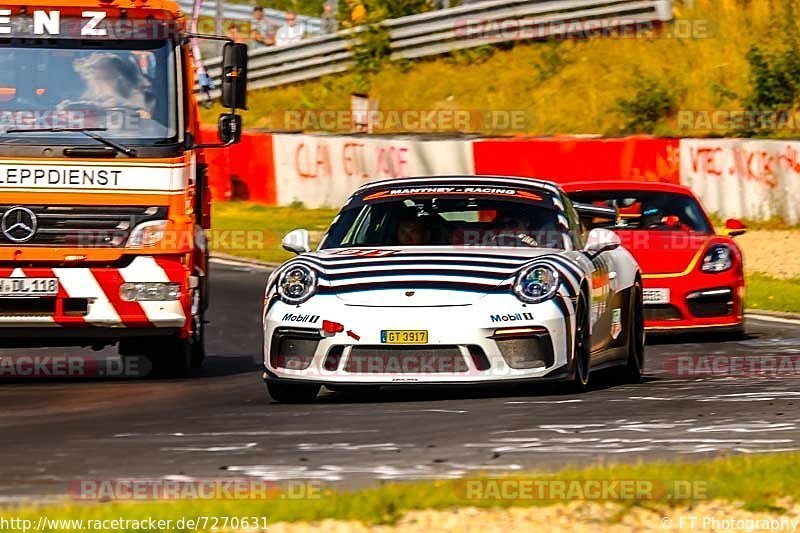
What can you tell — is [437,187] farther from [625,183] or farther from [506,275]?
[625,183]

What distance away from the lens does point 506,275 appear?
420 inches

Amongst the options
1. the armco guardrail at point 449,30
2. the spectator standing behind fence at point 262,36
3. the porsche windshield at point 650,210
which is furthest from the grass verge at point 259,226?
the spectator standing behind fence at point 262,36

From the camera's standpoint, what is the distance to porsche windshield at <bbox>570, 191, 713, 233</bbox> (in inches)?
639

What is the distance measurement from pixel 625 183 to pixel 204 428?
7662 mm

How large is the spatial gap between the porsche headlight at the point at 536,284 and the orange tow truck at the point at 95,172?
3.28m

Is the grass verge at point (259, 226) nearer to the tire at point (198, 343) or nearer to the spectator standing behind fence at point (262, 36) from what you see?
the tire at point (198, 343)

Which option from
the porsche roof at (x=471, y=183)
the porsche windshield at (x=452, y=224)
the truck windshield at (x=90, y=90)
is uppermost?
the truck windshield at (x=90, y=90)

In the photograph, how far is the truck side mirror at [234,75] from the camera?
13.1 m

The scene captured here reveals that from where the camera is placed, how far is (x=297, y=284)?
1080cm

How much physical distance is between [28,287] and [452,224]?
3.11 meters

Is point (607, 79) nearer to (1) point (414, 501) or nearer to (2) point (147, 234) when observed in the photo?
(2) point (147, 234)

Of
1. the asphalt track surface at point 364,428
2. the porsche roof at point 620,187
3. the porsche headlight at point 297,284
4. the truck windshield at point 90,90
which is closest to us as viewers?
the asphalt track surface at point 364,428

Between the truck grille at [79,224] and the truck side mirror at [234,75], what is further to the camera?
the truck side mirror at [234,75]

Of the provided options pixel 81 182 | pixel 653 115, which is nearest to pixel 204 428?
pixel 81 182
